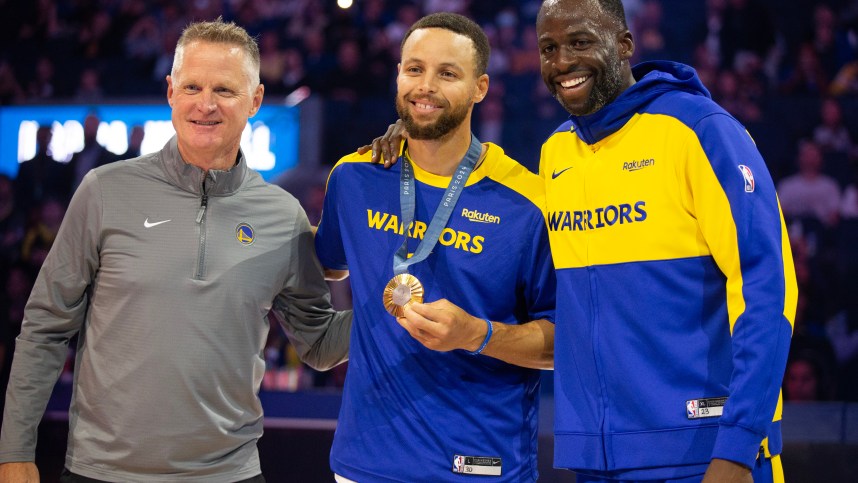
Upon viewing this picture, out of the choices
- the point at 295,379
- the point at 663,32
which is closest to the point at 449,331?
the point at 295,379

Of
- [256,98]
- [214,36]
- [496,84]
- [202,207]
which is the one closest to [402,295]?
[202,207]

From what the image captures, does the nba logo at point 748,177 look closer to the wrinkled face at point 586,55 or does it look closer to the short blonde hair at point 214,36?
the wrinkled face at point 586,55

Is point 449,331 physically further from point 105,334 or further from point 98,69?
point 98,69

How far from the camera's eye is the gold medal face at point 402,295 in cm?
255

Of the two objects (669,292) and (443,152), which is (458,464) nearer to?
(669,292)

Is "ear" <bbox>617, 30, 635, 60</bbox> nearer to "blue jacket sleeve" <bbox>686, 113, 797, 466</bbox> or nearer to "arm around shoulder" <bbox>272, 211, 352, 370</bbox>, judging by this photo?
"blue jacket sleeve" <bbox>686, 113, 797, 466</bbox>

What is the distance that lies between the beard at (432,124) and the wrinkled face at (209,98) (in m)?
0.56

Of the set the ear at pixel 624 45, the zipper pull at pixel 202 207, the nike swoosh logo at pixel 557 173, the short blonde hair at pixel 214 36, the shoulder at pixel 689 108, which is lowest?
the zipper pull at pixel 202 207

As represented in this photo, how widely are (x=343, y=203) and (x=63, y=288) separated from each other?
3.09 feet

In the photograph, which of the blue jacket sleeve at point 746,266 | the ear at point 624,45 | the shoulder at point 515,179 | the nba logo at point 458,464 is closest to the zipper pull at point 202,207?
the shoulder at point 515,179

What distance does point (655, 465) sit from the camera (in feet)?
7.74

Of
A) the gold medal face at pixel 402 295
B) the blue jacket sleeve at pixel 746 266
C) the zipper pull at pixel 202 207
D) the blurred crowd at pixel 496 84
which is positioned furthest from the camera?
the blurred crowd at pixel 496 84

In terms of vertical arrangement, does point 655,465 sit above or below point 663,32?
below

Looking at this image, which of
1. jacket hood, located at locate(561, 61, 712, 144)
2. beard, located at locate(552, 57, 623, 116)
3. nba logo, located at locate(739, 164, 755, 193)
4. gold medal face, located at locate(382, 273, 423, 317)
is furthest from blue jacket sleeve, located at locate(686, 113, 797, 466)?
gold medal face, located at locate(382, 273, 423, 317)
